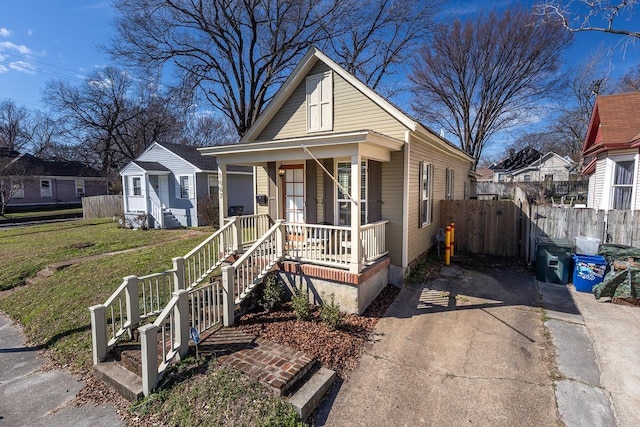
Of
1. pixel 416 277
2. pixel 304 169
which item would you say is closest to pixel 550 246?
pixel 416 277

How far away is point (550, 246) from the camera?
25.2ft

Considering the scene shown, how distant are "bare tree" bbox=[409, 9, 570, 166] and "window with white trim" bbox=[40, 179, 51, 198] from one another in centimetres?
3398

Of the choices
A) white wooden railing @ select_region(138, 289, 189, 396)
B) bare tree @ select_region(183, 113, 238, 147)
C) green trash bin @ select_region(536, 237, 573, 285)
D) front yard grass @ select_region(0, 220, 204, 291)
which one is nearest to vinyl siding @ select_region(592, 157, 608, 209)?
green trash bin @ select_region(536, 237, 573, 285)

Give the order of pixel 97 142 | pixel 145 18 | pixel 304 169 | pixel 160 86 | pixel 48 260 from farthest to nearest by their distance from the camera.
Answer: pixel 97 142 → pixel 160 86 → pixel 145 18 → pixel 48 260 → pixel 304 169

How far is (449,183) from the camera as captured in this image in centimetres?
1166

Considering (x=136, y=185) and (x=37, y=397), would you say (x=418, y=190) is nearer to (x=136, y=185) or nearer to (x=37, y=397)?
(x=37, y=397)

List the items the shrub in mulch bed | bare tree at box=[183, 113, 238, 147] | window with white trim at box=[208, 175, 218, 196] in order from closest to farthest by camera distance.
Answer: the shrub in mulch bed, window with white trim at box=[208, 175, 218, 196], bare tree at box=[183, 113, 238, 147]

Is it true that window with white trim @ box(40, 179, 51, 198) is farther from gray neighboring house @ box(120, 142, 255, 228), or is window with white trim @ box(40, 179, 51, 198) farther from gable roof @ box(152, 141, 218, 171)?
gable roof @ box(152, 141, 218, 171)

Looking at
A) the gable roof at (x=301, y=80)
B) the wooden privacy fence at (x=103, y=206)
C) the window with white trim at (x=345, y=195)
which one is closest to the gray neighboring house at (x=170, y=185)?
the wooden privacy fence at (x=103, y=206)

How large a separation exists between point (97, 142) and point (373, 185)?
33922mm

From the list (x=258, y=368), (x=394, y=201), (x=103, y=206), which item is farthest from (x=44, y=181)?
(x=258, y=368)

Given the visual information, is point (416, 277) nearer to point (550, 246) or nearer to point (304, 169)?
point (550, 246)

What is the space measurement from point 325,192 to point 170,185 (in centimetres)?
1347

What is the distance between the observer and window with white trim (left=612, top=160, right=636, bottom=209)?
30.6 feet
